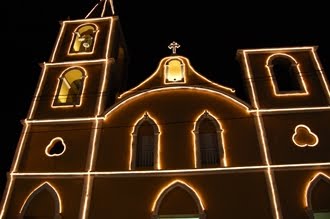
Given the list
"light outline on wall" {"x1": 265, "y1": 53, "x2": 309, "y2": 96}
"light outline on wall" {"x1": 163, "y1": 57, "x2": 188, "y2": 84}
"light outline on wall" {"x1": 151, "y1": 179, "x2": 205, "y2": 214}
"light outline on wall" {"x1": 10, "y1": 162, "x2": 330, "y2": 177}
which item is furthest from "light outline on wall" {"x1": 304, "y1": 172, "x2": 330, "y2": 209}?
"light outline on wall" {"x1": 163, "y1": 57, "x2": 188, "y2": 84}

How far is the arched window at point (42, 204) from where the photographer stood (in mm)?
15883

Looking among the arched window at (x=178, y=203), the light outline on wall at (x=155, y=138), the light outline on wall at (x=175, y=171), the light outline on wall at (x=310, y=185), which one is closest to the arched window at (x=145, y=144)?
the light outline on wall at (x=155, y=138)

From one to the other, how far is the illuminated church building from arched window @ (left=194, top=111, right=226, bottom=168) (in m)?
0.05

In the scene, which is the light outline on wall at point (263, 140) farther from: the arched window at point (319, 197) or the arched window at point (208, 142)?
the arched window at point (208, 142)

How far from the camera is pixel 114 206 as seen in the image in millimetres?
15836

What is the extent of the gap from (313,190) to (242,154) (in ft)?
10.1

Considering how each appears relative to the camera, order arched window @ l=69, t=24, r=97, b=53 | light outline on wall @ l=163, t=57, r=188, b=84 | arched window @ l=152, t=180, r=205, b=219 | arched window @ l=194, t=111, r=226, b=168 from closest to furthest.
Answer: arched window @ l=152, t=180, r=205, b=219
arched window @ l=194, t=111, r=226, b=168
light outline on wall @ l=163, t=57, r=188, b=84
arched window @ l=69, t=24, r=97, b=53

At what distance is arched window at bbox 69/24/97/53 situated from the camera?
2216cm

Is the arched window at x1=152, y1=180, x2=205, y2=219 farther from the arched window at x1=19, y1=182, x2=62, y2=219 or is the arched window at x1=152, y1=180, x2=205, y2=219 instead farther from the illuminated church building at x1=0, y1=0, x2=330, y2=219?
the arched window at x1=19, y1=182, x2=62, y2=219

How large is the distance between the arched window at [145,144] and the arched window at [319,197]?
6.19 m

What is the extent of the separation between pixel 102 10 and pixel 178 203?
14.5m

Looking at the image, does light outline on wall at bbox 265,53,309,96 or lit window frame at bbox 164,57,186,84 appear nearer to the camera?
light outline on wall at bbox 265,53,309,96

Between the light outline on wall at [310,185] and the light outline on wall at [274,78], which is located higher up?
the light outline on wall at [274,78]

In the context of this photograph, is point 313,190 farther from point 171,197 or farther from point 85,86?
point 85,86
